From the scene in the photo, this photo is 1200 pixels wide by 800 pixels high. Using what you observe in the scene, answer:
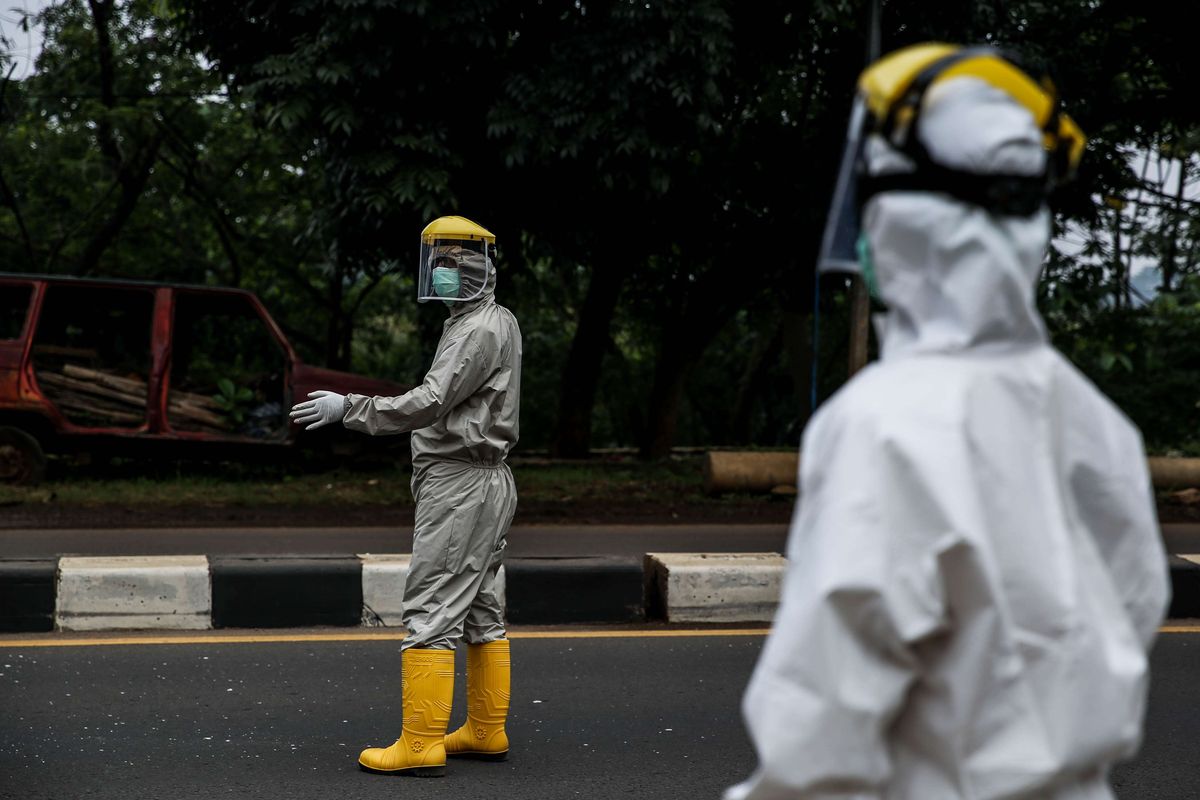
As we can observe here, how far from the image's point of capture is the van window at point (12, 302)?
490 inches

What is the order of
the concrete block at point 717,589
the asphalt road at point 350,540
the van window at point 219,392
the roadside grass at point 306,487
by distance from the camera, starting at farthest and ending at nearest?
the van window at point 219,392
the roadside grass at point 306,487
the asphalt road at point 350,540
the concrete block at point 717,589

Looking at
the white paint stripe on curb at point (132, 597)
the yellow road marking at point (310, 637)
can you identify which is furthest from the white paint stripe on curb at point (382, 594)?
the white paint stripe on curb at point (132, 597)

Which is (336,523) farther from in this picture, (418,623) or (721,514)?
(418,623)

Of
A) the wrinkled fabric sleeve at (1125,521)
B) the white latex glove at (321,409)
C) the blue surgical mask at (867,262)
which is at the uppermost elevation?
the blue surgical mask at (867,262)

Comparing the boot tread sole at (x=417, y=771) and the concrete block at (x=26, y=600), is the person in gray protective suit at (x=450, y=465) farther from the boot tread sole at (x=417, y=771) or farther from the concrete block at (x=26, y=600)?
the concrete block at (x=26, y=600)

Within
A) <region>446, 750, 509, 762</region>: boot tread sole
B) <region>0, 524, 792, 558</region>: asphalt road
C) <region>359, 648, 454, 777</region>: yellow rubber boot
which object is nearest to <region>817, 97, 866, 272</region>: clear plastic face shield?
<region>359, 648, 454, 777</region>: yellow rubber boot

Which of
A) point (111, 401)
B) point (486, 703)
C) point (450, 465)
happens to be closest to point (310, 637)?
point (486, 703)

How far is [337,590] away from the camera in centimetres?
740

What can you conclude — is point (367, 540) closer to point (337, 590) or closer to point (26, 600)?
point (337, 590)

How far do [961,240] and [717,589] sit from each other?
5.82 metres

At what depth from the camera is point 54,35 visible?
15.7 meters

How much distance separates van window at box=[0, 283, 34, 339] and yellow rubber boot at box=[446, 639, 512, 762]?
8.47 meters

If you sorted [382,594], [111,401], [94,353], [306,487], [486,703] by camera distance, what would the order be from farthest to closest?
[94,353]
[111,401]
[306,487]
[382,594]
[486,703]

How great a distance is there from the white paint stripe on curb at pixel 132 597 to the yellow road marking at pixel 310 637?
157 millimetres
